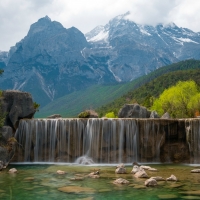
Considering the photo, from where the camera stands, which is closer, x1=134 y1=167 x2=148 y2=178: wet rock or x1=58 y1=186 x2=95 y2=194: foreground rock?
x1=58 y1=186 x2=95 y2=194: foreground rock

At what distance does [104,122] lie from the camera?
32.4 m

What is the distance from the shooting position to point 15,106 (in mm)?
33531

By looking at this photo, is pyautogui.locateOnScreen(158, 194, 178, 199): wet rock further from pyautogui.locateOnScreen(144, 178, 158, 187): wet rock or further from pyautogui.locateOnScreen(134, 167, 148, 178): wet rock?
pyautogui.locateOnScreen(134, 167, 148, 178): wet rock

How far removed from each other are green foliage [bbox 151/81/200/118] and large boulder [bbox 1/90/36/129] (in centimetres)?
3110

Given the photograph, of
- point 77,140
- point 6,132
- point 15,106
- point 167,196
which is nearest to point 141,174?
point 167,196

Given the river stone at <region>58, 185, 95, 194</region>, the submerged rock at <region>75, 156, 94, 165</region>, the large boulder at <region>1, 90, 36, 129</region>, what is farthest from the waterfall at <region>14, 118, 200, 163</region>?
the river stone at <region>58, 185, 95, 194</region>

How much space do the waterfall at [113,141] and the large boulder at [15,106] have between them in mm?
1485

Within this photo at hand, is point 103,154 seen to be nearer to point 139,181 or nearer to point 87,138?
point 87,138

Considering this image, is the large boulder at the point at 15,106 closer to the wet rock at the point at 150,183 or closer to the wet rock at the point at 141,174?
the wet rock at the point at 141,174

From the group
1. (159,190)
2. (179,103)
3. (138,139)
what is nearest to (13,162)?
(138,139)

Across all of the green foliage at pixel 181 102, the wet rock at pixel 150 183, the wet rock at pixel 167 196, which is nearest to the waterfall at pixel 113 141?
the wet rock at pixel 150 183

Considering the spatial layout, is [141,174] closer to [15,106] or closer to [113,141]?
[113,141]

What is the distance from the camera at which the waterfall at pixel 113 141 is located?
3150cm

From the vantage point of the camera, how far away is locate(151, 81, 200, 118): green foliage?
5757 cm
